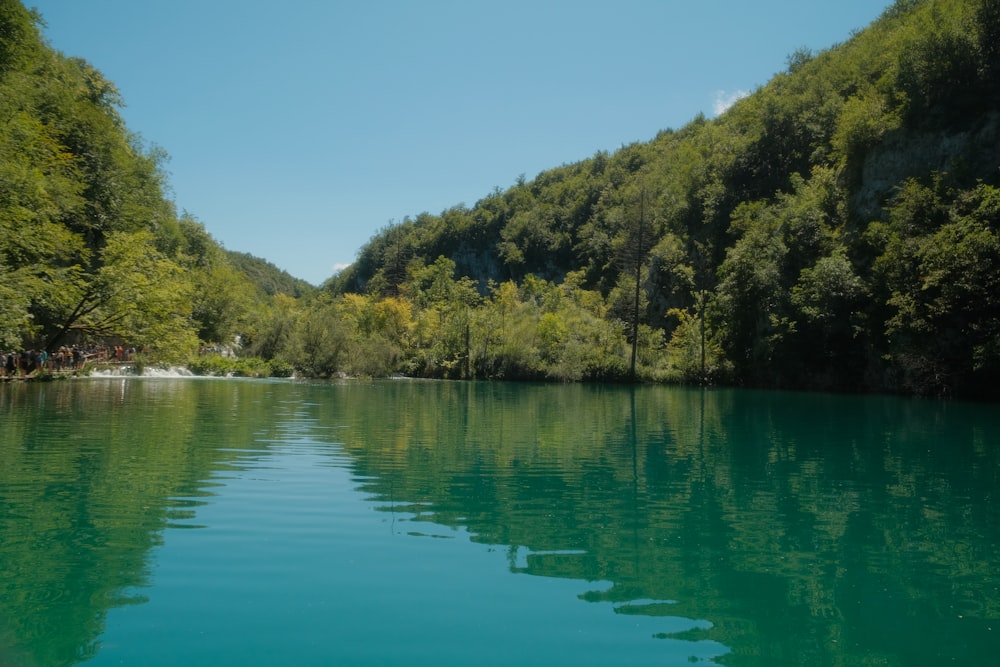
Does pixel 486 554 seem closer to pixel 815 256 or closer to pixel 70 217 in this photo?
pixel 70 217

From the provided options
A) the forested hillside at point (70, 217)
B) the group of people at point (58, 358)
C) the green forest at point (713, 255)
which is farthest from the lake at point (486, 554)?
the group of people at point (58, 358)

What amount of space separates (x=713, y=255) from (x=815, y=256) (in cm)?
2162

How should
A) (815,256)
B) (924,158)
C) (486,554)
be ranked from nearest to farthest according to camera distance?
(486,554) → (924,158) → (815,256)

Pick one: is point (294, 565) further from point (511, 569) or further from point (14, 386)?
point (14, 386)

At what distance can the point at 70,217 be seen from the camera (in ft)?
135

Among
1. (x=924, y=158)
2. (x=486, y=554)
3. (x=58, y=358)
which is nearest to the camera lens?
(x=486, y=554)

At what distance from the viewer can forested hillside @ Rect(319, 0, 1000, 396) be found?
1563 inches

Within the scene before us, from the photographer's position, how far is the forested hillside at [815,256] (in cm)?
3969

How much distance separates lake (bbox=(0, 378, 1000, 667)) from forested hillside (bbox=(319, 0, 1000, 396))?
28.6 m

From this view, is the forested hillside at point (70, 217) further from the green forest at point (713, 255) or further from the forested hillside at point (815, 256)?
the forested hillside at point (815, 256)

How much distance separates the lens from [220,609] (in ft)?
18.7

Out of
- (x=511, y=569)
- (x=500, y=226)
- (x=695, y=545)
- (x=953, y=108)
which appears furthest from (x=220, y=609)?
(x=500, y=226)

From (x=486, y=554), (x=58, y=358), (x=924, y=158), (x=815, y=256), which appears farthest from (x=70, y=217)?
(x=924, y=158)

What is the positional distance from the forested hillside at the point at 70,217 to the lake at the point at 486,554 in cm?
1548
